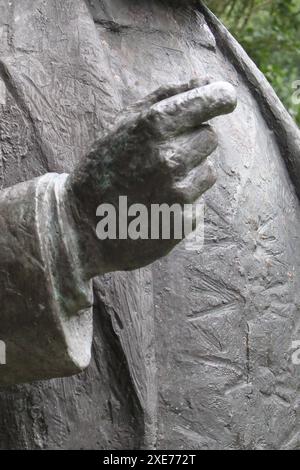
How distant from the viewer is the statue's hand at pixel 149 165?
4.22 feet

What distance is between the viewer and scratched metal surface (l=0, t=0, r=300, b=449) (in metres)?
1.58

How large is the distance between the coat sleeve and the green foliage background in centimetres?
298

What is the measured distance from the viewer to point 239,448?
1671 millimetres

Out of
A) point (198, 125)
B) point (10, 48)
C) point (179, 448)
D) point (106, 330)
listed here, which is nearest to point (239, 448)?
point (179, 448)

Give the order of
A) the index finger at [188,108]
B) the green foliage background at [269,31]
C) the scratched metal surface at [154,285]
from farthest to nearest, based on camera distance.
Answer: the green foliage background at [269,31]
the scratched metal surface at [154,285]
the index finger at [188,108]

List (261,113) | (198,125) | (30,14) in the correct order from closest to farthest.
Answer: (198,125), (30,14), (261,113)

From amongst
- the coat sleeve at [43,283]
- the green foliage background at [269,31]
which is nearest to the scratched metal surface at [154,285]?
the coat sleeve at [43,283]

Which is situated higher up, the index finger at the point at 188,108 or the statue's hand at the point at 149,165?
the index finger at the point at 188,108

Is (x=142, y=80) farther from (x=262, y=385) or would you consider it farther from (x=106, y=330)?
(x=262, y=385)

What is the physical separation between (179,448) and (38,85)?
0.64m

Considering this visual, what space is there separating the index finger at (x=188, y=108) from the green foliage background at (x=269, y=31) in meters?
3.01

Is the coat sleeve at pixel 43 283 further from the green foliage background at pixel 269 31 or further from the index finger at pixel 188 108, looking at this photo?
the green foliage background at pixel 269 31

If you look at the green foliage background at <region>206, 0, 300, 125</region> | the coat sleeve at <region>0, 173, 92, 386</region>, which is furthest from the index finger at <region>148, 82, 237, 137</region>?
the green foliage background at <region>206, 0, 300, 125</region>

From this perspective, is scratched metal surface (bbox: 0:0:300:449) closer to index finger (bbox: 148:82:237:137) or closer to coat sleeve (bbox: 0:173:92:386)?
coat sleeve (bbox: 0:173:92:386)
